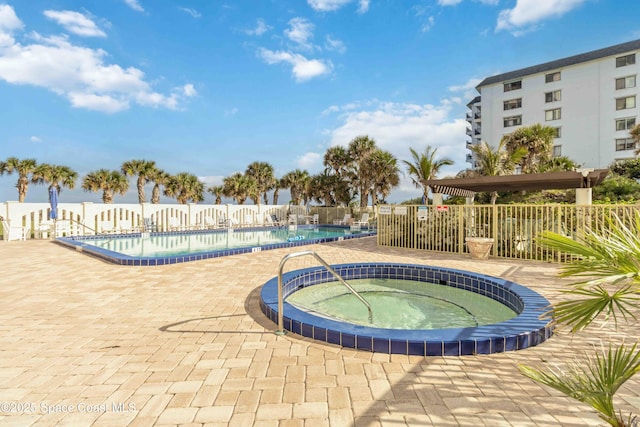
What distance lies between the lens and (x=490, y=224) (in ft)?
32.2

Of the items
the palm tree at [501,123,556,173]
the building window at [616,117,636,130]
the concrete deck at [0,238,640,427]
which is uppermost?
the building window at [616,117,636,130]

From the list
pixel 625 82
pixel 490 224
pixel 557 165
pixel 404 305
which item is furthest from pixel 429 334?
pixel 625 82

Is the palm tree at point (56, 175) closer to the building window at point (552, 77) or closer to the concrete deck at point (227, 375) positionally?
the concrete deck at point (227, 375)

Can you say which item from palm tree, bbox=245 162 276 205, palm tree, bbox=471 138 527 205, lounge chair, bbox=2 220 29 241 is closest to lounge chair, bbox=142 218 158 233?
lounge chair, bbox=2 220 29 241

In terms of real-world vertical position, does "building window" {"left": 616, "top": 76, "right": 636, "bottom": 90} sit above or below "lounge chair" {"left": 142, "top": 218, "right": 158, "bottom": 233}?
above

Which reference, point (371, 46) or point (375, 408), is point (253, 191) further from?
point (375, 408)

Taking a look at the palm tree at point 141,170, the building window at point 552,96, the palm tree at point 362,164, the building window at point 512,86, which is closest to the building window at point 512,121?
the building window at point 552,96

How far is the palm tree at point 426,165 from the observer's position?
743 inches

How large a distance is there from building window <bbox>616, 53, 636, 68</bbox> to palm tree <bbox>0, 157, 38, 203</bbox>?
52.2m

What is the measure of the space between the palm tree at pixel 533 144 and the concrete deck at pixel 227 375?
22136mm

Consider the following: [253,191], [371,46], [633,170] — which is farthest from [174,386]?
[633,170]

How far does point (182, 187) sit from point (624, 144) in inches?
1681

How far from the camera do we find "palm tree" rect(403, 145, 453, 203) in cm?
1888

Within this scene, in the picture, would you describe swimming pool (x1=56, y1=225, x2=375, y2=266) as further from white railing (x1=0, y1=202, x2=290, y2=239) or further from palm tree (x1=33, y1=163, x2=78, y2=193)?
palm tree (x1=33, y1=163, x2=78, y2=193)
